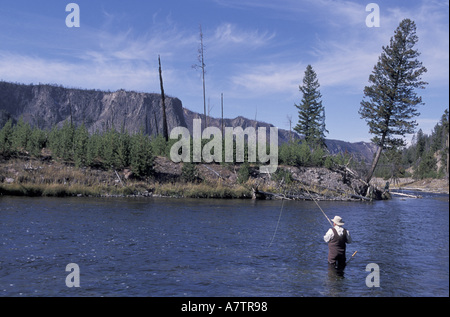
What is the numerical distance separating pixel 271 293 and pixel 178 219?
11.5m

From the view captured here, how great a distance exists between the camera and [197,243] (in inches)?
603

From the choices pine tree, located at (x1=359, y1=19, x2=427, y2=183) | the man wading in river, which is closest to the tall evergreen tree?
pine tree, located at (x1=359, y1=19, x2=427, y2=183)

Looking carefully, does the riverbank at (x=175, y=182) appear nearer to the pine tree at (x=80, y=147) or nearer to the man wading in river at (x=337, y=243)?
the pine tree at (x=80, y=147)

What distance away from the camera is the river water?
10328 millimetres

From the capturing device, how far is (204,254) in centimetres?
1368

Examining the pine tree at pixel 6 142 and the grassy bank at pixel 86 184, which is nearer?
the grassy bank at pixel 86 184

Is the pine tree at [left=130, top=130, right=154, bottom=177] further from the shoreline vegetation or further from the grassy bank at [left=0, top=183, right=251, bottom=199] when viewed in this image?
the grassy bank at [left=0, top=183, right=251, bottom=199]

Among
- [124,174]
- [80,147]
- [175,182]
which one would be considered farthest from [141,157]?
[80,147]

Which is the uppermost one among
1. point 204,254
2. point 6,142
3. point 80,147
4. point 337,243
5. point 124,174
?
point 6,142

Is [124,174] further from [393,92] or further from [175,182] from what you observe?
[393,92]

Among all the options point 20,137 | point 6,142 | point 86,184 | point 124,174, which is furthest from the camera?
point 20,137

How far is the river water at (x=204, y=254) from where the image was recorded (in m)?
10.3

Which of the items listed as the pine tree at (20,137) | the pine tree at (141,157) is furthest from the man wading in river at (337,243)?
the pine tree at (20,137)

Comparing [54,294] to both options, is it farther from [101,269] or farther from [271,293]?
[271,293]
